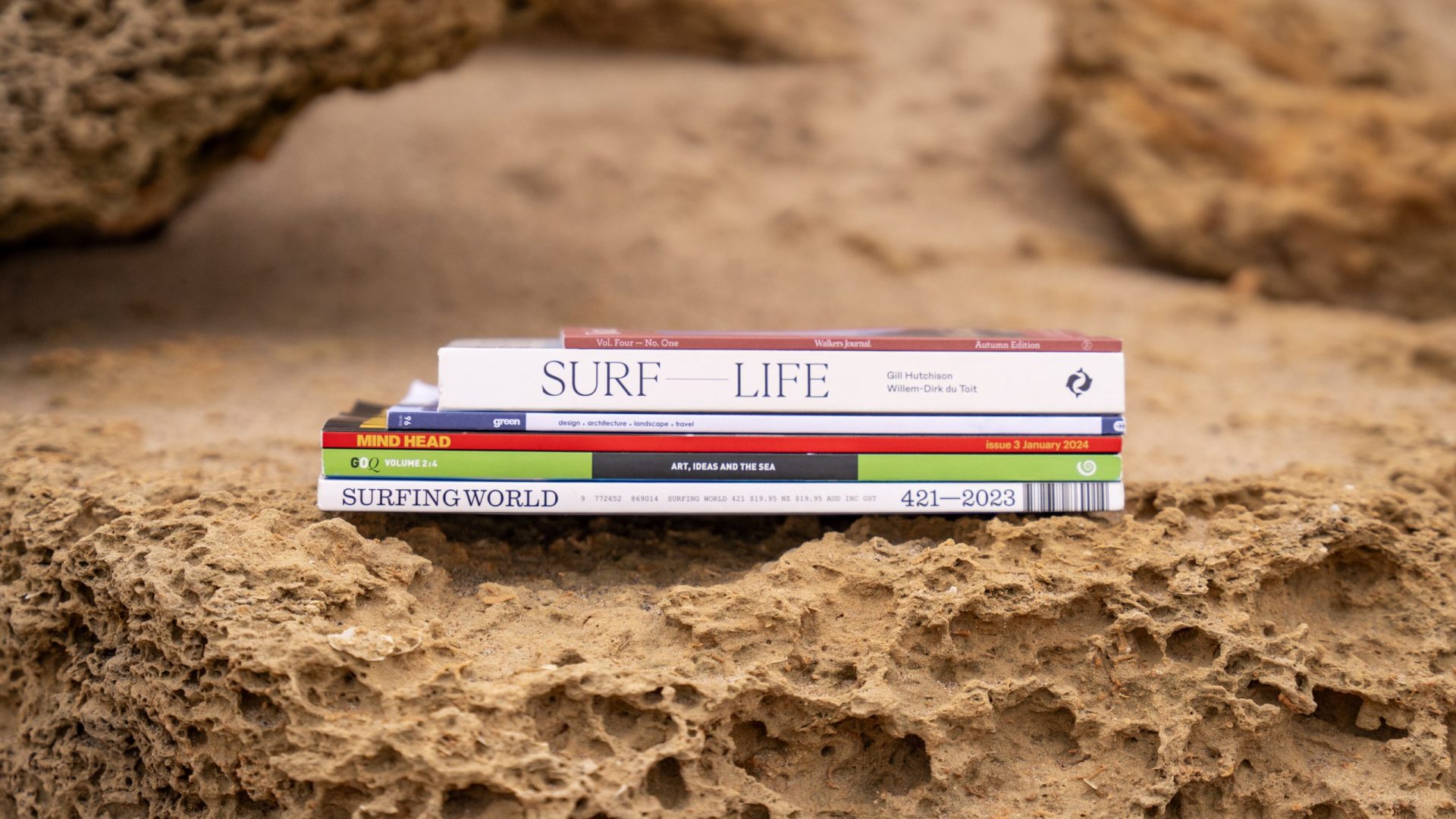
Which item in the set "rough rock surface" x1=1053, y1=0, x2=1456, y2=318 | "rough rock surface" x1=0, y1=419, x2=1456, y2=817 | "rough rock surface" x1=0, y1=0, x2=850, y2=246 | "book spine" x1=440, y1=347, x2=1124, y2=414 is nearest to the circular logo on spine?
"book spine" x1=440, y1=347, x2=1124, y2=414

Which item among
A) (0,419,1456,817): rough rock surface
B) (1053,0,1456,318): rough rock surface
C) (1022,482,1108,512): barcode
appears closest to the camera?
(0,419,1456,817): rough rock surface

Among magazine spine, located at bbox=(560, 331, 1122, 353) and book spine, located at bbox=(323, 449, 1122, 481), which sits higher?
magazine spine, located at bbox=(560, 331, 1122, 353)

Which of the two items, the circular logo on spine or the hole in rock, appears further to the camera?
the circular logo on spine

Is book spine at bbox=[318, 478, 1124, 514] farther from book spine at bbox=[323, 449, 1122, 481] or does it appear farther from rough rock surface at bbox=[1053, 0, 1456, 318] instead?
rough rock surface at bbox=[1053, 0, 1456, 318]

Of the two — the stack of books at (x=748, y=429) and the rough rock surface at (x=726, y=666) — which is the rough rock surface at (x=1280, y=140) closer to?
the rough rock surface at (x=726, y=666)

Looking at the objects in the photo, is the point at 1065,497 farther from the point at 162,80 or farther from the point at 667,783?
the point at 162,80

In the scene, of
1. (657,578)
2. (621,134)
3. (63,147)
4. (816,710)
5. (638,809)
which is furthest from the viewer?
(621,134)

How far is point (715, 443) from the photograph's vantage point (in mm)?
1747

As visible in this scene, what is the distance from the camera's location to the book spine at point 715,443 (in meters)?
1.70

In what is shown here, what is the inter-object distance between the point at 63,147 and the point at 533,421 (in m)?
A: 1.64

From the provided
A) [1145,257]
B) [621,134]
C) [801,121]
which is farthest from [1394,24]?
[621,134]

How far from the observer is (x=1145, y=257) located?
4.41m

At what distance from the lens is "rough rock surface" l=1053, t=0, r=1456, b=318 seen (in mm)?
4059

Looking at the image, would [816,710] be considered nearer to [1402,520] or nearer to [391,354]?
[1402,520]
